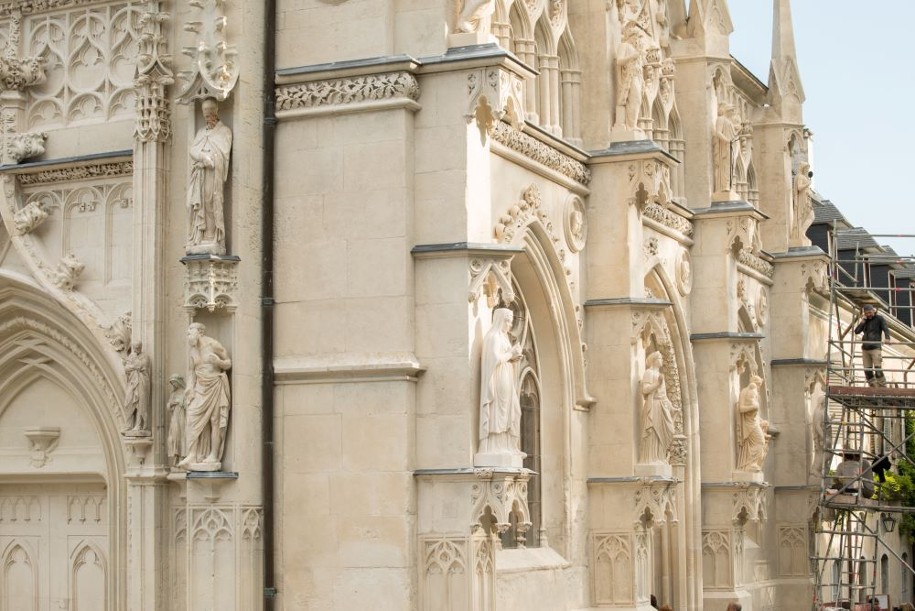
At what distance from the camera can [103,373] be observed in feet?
60.1

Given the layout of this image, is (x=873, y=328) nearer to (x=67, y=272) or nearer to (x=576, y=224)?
(x=576, y=224)

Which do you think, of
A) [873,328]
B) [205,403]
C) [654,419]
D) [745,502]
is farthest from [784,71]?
[205,403]

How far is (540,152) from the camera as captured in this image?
2017 cm

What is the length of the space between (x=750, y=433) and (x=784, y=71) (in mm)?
8089

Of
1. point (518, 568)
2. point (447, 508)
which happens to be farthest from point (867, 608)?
point (447, 508)

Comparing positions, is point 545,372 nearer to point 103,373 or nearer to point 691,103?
point 103,373

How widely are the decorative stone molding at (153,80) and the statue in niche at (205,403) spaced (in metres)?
2.31

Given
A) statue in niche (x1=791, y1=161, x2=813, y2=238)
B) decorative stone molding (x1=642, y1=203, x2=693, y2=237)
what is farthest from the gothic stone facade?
statue in niche (x1=791, y1=161, x2=813, y2=238)

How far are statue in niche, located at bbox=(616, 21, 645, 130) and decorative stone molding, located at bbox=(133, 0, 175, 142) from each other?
6.83 metres

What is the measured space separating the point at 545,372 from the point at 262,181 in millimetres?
5160

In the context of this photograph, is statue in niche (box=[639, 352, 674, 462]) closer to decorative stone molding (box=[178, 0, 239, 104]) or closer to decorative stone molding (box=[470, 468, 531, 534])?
decorative stone molding (box=[470, 468, 531, 534])

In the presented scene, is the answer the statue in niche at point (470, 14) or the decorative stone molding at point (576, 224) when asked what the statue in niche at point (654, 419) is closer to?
the decorative stone molding at point (576, 224)

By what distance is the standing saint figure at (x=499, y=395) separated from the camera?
1656 centimetres

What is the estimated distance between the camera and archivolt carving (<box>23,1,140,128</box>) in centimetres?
1864
